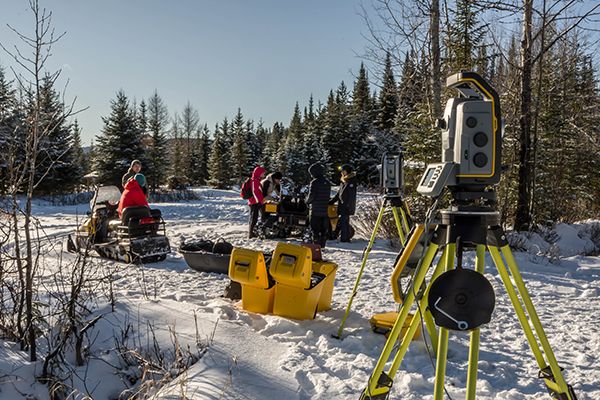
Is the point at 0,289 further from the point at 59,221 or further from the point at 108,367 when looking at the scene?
the point at 59,221

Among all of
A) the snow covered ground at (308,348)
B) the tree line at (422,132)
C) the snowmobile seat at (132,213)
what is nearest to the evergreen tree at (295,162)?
the tree line at (422,132)

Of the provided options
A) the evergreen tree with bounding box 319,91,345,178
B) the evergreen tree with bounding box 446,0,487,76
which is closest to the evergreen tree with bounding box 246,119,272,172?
the evergreen tree with bounding box 319,91,345,178

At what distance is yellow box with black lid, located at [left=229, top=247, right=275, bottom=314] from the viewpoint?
4.83 metres

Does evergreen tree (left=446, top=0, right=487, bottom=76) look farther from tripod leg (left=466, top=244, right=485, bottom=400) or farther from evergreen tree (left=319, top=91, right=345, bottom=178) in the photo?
evergreen tree (left=319, top=91, right=345, bottom=178)

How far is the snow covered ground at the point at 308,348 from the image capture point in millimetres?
3223

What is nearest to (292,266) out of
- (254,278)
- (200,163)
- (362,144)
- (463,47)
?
(254,278)

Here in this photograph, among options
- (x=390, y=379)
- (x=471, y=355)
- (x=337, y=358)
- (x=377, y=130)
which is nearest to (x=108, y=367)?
(x=337, y=358)

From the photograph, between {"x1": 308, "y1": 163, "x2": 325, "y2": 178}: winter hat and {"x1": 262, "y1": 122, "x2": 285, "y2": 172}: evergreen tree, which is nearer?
{"x1": 308, "y1": 163, "x2": 325, "y2": 178}: winter hat

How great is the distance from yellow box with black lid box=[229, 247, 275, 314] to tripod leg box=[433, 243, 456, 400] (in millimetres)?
2938

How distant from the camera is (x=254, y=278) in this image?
189 inches

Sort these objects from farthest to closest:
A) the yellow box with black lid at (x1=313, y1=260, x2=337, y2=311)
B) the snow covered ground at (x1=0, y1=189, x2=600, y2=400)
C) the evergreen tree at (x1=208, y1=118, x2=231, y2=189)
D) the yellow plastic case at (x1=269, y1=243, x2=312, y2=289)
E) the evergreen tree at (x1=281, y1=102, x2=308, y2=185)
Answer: the evergreen tree at (x1=208, y1=118, x2=231, y2=189), the evergreen tree at (x1=281, y1=102, x2=308, y2=185), the yellow box with black lid at (x1=313, y1=260, x2=337, y2=311), the yellow plastic case at (x1=269, y1=243, x2=312, y2=289), the snow covered ground at (x1=0, y1=189, x2=600, y2=400)

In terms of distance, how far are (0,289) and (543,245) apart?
10140 millimetres

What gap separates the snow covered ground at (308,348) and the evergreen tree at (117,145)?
21.6 meters

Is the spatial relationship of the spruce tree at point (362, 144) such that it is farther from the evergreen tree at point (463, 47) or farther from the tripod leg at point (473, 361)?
the tripod leg at point (473, 361)
